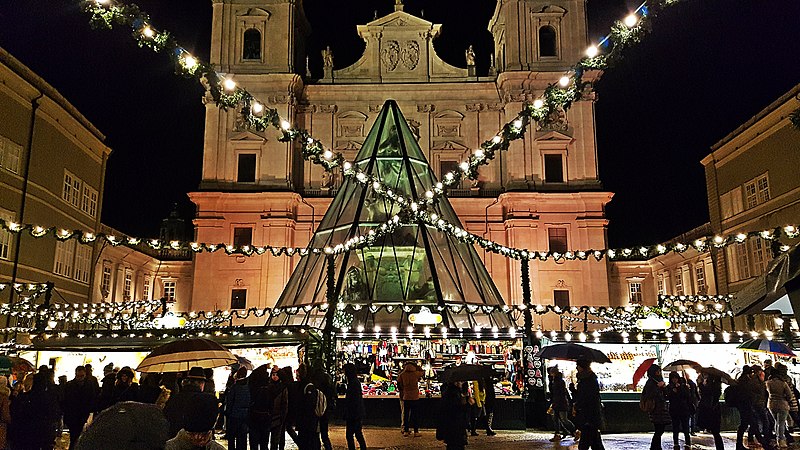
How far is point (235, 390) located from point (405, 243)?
11.2 m

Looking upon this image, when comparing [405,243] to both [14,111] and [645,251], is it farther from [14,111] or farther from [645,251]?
[14,111]

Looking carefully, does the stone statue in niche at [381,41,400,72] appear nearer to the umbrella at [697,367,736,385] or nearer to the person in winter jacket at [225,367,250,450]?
the umbrella at [697,367,736,385]

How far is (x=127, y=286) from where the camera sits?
35.6 m

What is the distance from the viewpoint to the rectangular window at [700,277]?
31781 millimetres

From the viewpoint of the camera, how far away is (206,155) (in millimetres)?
31828

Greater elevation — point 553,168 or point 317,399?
point 553,168

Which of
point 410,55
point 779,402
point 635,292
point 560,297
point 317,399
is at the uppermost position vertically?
point 410,55

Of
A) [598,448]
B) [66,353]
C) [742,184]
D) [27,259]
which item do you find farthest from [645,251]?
[27,259]

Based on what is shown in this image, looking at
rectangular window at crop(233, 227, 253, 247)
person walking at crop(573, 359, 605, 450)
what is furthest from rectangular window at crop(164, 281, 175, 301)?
person walking at crop(573, 359, 605, 450)

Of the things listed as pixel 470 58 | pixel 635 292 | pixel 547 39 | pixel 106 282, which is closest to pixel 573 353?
pixel 547 39

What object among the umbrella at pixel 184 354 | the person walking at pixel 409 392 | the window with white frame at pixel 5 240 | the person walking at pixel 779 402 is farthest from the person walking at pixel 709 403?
the window with white frame at pixel 5 240

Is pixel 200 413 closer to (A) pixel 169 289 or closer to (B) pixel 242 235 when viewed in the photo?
(B) pixel 242 235

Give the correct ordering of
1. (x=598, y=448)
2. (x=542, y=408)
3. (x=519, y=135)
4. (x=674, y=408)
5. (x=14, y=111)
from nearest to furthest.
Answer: (x=598, y=448), (x=674, y=408), (x=519, y=135), (x=542, y=408), (x=14, y=111)

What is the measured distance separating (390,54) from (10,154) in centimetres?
1861
